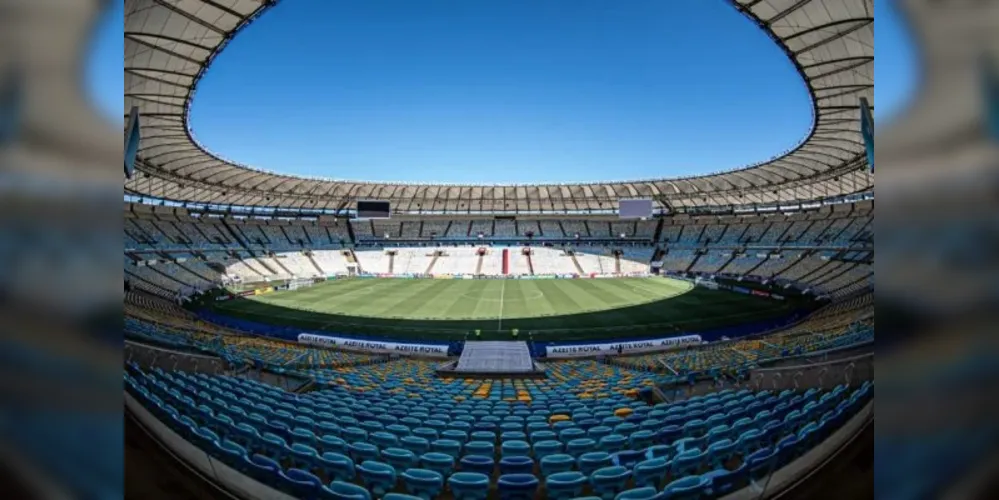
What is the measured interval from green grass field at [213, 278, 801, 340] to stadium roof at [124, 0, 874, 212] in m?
11.7

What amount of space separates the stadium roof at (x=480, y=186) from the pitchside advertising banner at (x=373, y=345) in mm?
12926

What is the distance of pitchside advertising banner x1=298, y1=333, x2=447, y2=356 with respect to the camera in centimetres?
2088

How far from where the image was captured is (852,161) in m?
31.2

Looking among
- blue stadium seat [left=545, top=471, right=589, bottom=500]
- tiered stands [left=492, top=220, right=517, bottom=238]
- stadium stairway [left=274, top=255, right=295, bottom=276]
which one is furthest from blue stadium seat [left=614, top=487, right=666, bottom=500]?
tiered stands [left=492, top=220, right=517, bottom=238]

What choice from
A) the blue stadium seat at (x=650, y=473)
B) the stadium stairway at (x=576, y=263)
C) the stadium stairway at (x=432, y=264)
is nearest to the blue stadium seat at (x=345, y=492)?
the blue stadium seat at (x=650, y=473)

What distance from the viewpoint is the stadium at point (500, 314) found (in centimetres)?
388

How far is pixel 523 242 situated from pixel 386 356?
4779 cm

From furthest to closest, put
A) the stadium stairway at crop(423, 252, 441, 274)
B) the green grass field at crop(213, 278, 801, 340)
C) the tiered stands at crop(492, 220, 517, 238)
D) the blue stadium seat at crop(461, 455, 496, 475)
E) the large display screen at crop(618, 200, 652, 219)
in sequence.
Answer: the tiered stands at crop(492, 220, 517, 238), the stadium stairway at crop(423, 252, 441, 274), the large display screen at crop(618, 200, 652, 219), the green grass field at crop(213, 278, 801, 340), the blue stadium seat at crop(461, 455, 496, 475)

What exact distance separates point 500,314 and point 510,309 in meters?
1.94

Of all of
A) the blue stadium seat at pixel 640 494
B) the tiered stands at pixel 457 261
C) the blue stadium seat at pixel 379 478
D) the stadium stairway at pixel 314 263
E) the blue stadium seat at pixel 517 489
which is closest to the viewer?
the blue stadium seat at pixel 640 494

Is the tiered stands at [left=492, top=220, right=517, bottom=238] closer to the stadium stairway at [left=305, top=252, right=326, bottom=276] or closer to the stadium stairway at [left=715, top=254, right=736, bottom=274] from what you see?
the stadium stairway at [left=305, top=252, right=326, bottom=276]

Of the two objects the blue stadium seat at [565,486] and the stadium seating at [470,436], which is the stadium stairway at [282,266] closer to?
the stadium seating at [470,436]
